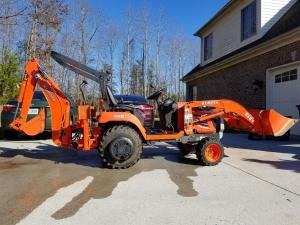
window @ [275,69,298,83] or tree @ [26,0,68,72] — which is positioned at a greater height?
tree @ [26,0,68,72]

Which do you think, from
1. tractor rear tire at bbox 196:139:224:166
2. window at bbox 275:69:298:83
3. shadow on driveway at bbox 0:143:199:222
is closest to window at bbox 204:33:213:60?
window at bbox 275:69:298:83

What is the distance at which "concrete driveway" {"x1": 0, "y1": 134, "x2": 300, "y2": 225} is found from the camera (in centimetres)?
484

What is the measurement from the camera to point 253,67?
706 inches

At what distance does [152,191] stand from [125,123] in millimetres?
2332

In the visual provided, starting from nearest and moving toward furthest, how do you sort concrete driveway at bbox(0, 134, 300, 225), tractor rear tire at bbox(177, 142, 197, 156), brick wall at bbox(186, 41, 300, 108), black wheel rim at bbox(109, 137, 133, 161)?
1. concrete driveway at bbox(0, 134, 300, 225)
2. black wheel rim at bbox(109, 137, 133, 161)
3. tractor rear tire at bbox(177, 142, 197, 156)
4. brick wall at bbox(186, 41, 300, 108)

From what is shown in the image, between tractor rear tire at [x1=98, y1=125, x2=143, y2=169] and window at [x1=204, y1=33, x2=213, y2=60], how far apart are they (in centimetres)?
1761

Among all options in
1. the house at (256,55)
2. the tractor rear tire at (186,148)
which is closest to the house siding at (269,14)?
the house at (256,55)

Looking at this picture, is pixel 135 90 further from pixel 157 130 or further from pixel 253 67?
pixel 157 130

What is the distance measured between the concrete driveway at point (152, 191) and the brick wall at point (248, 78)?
21.9ft

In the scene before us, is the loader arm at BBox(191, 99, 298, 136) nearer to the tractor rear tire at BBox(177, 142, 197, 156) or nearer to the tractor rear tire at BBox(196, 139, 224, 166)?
the tractor rear tire at BBox(196, 139, 224, 166)

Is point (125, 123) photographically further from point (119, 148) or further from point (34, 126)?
point (34, 126)

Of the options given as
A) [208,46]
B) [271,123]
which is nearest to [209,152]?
[271,123]

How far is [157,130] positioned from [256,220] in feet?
14.0

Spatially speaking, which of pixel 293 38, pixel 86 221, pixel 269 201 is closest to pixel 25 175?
pixel 86 221
